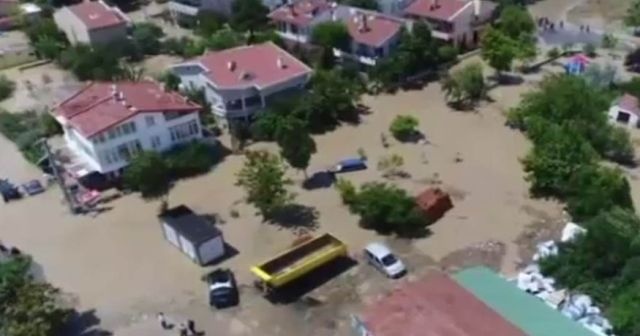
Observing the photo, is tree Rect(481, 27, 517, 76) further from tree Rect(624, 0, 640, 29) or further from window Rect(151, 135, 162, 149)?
window Rect(151, 135, 162, 149)

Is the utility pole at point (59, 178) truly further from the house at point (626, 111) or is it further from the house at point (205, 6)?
the house at point (626, 111)

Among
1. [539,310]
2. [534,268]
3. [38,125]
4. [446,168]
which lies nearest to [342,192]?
[446,168]

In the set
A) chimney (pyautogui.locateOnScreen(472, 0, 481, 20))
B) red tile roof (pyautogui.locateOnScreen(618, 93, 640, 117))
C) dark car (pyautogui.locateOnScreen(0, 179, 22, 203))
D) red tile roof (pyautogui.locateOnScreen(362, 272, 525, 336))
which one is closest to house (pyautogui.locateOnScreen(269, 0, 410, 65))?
chimney (pyautogui.locateOnScreen(472, 0, 481, 20))

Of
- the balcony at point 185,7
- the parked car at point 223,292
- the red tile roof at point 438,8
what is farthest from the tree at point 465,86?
the balcony at point 185,7

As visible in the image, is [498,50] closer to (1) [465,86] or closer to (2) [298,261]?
(1) [465,86]

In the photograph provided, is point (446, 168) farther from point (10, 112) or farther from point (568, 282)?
point (10, 112)

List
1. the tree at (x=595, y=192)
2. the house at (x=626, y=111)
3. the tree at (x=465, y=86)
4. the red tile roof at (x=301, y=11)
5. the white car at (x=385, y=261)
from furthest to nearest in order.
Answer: the red tile roof at (x=301, y=11) < the tree at (x=465, y=86) < the house at (x=626, y=111) < the tree at (x=595, y=192) < the white car at (x=385, y=261)
